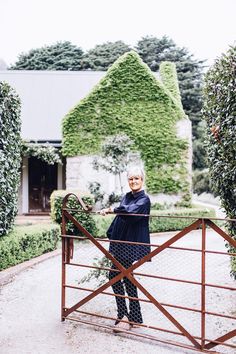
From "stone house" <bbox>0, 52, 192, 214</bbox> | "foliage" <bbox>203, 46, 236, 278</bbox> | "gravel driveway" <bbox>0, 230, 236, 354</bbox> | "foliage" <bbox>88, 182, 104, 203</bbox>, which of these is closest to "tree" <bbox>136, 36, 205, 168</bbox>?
"stone house" <bbox>0, 52, 192, 214</bbox>

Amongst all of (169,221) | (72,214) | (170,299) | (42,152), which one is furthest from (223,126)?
(42,152)

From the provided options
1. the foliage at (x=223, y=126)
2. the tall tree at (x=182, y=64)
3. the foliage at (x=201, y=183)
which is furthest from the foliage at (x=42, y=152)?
the tall tree at (x=182, y=64)

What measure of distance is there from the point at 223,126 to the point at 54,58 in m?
37.1

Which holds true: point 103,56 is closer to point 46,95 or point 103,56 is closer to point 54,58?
point 54,58

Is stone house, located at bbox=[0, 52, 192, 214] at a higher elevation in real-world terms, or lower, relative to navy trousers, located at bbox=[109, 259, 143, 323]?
higher

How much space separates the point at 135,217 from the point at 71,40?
39.4 metres

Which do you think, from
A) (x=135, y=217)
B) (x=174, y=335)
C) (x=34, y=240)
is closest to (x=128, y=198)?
(x=135, y=217)

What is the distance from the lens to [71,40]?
138 feet

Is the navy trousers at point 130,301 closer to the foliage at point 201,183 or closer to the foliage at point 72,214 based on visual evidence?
the foliage at point 72,214

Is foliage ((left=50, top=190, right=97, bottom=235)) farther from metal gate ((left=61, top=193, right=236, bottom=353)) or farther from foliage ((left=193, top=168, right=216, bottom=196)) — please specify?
foliage ((left=193, top=168, right=216, bottom=196))

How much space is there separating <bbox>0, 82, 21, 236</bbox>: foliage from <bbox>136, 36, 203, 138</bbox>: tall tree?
30.0 meters

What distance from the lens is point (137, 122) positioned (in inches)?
655

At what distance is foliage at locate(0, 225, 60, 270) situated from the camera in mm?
8180

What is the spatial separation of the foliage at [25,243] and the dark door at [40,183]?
820 centimetres
